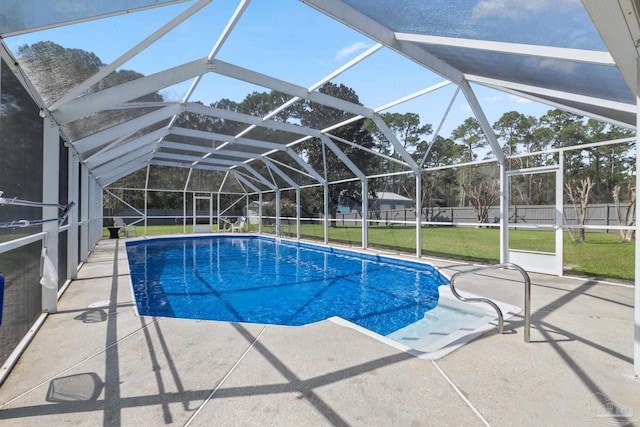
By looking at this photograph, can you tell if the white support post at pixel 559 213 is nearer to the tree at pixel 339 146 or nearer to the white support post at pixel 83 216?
the tree at pixel 339 146

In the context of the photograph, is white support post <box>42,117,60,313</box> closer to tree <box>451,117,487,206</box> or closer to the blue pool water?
the blue pool water

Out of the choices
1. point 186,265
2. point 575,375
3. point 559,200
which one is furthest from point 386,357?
point 186,265

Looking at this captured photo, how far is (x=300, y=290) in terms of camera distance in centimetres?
652

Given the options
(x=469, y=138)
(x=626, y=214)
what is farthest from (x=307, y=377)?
(x=469, y=138)

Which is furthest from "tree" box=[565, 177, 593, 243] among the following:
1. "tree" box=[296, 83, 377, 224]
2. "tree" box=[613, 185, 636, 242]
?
"tree" box=[296, 83, 377, 224]

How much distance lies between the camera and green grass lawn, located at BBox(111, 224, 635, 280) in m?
6.94

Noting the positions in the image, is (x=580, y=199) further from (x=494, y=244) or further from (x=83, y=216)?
(x=83, y=216)

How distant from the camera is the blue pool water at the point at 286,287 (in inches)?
199

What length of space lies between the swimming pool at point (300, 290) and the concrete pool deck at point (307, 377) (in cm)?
65

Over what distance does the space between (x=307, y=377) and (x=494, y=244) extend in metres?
9.84

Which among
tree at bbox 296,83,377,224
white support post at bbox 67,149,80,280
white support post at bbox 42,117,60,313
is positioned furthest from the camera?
tree at bbox 296,83,377,224

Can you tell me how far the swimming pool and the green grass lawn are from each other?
2.29m

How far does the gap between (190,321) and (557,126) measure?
13.5m

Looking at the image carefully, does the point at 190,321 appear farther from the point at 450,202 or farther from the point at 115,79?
the point at 450,202
